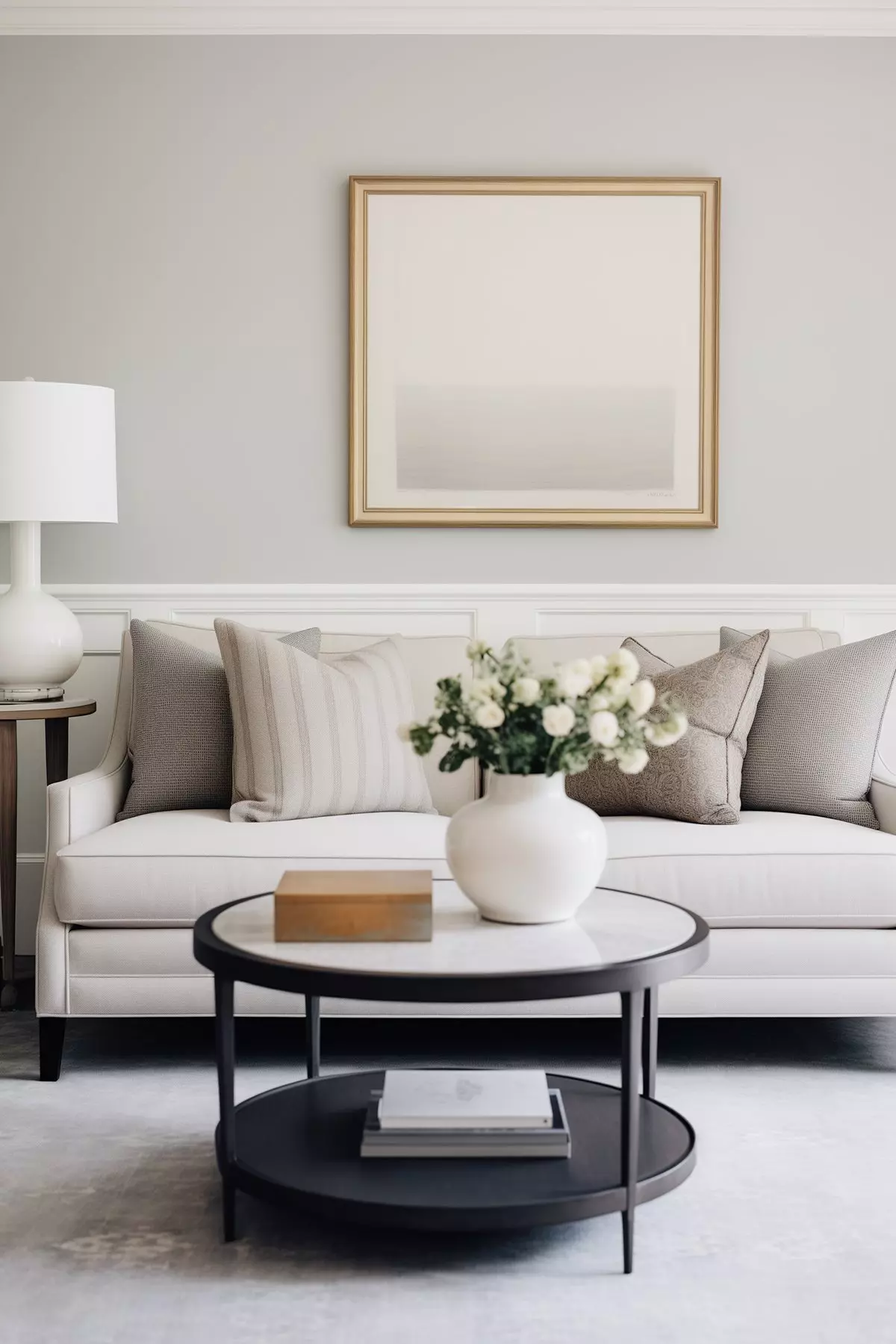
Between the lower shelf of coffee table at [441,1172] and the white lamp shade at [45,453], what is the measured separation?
5.52 feet

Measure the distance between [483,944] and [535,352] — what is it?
7.02ft

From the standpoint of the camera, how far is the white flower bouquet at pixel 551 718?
1957 millimetres

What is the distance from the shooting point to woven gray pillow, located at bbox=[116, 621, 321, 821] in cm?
307

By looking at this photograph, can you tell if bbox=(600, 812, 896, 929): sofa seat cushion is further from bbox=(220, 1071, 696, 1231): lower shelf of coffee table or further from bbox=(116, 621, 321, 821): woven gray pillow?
bbox=(116, 621, 321, 821): woven gray pillow

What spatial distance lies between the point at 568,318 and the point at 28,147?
1566 millimetres

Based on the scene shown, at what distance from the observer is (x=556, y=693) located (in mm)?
1974

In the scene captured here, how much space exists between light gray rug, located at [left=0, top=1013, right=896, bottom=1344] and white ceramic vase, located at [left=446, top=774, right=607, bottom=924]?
0.50 metres

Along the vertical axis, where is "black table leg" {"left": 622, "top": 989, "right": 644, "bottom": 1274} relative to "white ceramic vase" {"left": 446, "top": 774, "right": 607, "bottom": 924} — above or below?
below

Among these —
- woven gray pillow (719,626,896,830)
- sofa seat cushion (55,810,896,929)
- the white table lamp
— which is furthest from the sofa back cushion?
woven gray pillow (719,626,896,830)

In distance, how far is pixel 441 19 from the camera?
3.58 m

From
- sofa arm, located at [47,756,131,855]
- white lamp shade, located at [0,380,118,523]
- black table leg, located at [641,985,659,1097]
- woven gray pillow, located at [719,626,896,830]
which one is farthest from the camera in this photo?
white lamp shade, located at [0,380,118,523]

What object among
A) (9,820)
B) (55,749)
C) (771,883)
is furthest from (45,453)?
(771,883)

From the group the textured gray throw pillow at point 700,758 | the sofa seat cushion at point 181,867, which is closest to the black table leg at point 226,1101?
the sofa seat cushion at point 181,867

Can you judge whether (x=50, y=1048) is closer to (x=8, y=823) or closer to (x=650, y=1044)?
(x=8, y=823)
